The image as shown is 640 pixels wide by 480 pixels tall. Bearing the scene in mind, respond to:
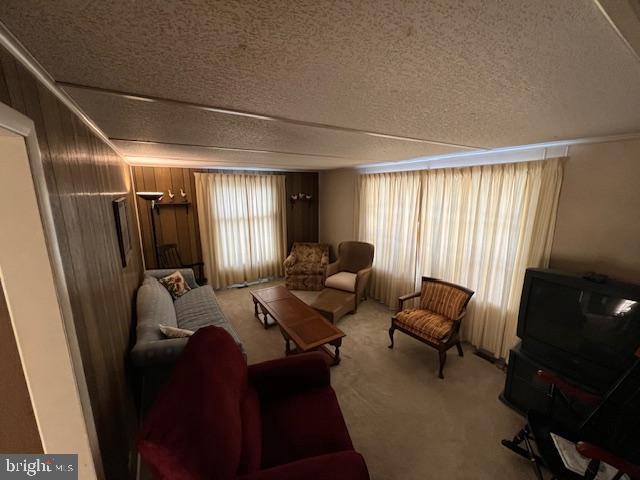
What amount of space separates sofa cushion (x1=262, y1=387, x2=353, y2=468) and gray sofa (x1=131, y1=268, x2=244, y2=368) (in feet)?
2.19

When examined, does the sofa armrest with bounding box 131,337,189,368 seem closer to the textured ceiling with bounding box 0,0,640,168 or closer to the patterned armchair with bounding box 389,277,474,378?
the textured ceiling with bounding box 0,0,640,168

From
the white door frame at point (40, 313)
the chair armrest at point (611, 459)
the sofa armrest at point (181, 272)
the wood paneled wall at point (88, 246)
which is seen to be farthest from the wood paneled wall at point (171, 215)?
the chair armrest at point (611, 459)

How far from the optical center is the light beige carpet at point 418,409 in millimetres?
1683

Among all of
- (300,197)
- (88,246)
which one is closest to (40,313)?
(88,246)

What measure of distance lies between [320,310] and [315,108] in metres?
2.58

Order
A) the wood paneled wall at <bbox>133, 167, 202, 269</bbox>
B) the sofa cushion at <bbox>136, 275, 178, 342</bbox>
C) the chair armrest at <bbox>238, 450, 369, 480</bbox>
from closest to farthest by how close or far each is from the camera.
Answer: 1. the chair armrest at <bbox>238, 450, 369, 480</bbox>
2. the sofa cushion at <bbox>136, 275, 178, 342</bbox>
3. the wood paneled wall at <bbox>133, 167, 202, 269</bbox>

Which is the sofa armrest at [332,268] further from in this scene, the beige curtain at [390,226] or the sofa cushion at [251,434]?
the sofa cushion at [251,434]

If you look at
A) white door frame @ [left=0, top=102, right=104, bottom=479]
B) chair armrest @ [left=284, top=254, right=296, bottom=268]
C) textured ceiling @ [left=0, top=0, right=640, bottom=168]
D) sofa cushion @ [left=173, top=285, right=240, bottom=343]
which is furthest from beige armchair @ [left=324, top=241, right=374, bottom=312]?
A: white door frame @ [left=0, top=102, right=104, bottom=479]

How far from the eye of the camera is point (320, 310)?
3250 millimetres

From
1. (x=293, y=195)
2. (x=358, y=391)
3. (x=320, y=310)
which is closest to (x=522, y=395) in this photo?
(x=358, y=391)

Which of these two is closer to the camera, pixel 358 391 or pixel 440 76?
pixel 440 76

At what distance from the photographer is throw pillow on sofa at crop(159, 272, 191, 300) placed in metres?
3.29

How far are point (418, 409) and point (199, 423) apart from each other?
6.17 ft

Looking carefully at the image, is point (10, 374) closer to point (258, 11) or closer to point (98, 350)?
point (98, 350)
